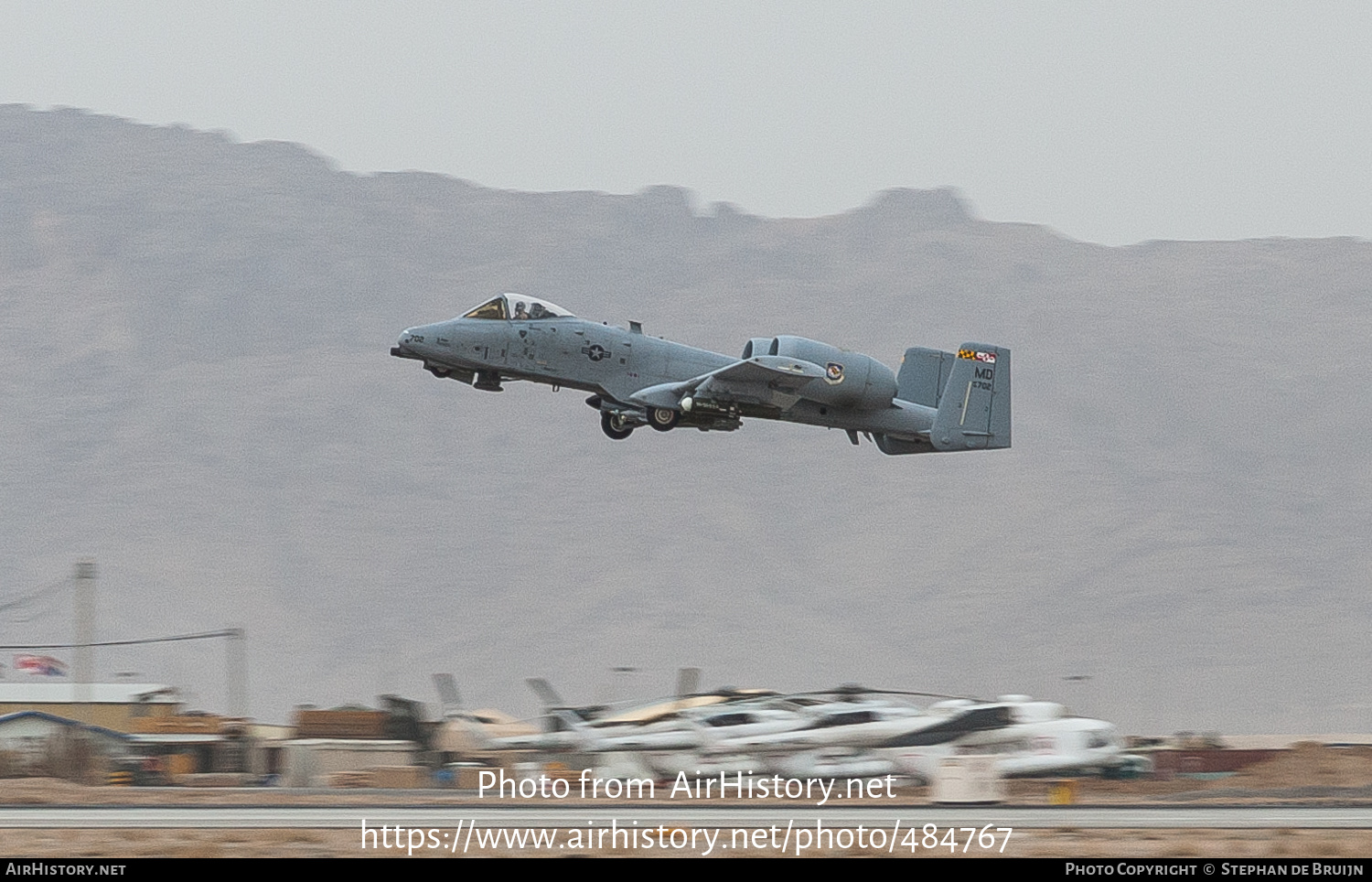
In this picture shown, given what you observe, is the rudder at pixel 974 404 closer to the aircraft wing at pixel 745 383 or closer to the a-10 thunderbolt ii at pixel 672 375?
the a-10 thunderbolt ii at pixel 672 375

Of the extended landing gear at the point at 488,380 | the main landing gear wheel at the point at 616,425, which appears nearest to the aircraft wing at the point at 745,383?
the main landing gear wheel at the point at 616,425

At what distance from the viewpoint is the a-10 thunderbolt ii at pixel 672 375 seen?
39.2m

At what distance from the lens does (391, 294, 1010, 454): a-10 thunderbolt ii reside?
39188 mm

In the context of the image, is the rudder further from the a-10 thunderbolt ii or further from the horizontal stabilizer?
the horizontal stabilizer

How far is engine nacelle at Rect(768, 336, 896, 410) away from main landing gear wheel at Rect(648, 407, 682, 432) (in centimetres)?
229

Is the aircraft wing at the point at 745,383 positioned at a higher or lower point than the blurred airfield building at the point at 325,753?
higher

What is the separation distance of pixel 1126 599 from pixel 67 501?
3589 inches

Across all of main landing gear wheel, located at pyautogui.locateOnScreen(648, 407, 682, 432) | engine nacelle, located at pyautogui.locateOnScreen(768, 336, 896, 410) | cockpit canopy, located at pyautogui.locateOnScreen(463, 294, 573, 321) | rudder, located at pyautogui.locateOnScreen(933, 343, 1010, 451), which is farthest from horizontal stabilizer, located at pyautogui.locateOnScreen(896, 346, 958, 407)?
cockpit canopy, located at pyautogui.locateOnScreen(463, 294, 573, 321)

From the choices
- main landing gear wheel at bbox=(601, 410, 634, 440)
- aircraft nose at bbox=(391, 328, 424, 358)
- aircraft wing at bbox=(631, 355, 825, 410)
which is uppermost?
aircraft nose at bbox=(391, 328, 424, 358)

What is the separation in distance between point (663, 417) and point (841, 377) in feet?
13.9

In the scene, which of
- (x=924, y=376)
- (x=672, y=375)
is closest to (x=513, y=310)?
(x=672, y=375)

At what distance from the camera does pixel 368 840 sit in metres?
24.5

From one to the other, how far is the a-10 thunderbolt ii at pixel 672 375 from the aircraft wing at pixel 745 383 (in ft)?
0.07

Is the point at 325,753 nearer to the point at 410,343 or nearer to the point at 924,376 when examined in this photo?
the point at 410,343
